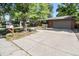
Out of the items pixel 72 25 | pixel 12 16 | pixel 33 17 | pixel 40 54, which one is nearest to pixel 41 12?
pixel 33 17

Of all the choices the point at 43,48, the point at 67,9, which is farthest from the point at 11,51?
the point at 67,9

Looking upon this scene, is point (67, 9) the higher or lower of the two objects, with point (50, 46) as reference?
higher

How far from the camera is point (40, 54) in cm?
560

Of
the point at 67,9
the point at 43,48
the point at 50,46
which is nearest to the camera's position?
the point at 43,48

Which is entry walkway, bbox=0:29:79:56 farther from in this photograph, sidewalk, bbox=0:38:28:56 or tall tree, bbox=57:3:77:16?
tall tree, bbox=57:3:77:16

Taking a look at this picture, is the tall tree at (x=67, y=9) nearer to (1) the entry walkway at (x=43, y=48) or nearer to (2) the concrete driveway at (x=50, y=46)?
(2) the concrete driveway at (x=50, y=46)

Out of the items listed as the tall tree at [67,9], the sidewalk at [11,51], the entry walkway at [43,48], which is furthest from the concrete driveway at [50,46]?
the tall tree at [67,9]

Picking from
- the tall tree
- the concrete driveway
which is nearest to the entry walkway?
the concrete driveway

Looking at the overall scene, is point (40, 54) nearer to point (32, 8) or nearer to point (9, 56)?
point (9, 56)

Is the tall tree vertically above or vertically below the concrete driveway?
above

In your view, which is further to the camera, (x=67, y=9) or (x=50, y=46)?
(x=67, y=9)

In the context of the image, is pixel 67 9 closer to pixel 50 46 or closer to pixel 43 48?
pixel 50 46

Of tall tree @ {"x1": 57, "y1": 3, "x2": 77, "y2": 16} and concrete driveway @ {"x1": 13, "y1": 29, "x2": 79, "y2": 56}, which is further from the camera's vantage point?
tall tree @ {"x1": 57, "y1": 3, "x2": 77, "y2": 16}

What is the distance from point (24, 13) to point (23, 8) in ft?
1.53
